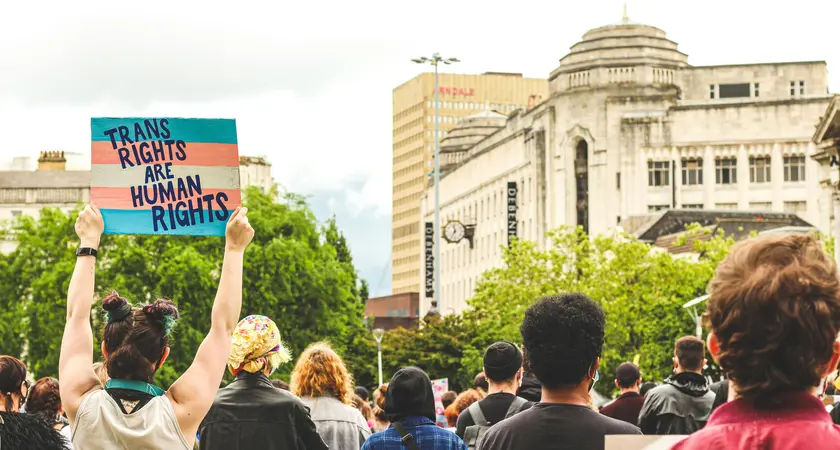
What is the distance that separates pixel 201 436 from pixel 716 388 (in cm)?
427

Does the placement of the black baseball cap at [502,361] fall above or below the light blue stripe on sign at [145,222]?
below

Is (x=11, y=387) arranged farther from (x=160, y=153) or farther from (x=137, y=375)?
(x=137, y=375)

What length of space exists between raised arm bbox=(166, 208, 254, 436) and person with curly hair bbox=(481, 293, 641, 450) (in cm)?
106

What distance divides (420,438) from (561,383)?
247cm

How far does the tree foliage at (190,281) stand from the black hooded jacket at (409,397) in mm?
50004

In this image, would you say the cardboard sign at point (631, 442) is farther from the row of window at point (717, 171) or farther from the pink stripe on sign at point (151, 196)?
the row of window at point (717, 171)

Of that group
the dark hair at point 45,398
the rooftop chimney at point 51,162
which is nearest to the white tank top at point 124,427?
the dark hair at point 45,398

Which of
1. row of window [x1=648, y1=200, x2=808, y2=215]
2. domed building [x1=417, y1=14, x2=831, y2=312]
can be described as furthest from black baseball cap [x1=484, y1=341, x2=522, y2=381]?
row of window [x1=648, y1=200, x2=808, y2=215]

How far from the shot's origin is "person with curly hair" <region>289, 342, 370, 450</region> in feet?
33.0

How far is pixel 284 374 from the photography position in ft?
199

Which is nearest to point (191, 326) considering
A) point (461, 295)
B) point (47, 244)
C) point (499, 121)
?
point (47, 244)

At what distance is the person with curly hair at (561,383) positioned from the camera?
5.93m

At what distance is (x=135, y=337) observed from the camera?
20.1 ft

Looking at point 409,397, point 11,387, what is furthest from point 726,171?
point 11,387
